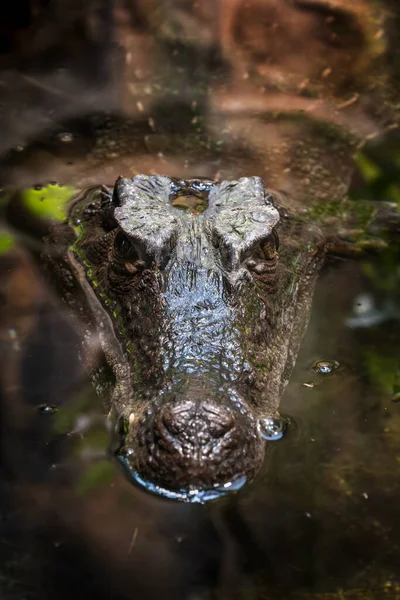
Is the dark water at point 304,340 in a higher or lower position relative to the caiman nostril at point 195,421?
lower

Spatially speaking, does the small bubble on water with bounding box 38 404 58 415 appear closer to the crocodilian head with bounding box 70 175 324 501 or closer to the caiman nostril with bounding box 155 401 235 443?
the crocodilian head with bounding box 70 175 324 501

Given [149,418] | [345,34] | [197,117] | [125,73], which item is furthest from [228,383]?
[345,34]

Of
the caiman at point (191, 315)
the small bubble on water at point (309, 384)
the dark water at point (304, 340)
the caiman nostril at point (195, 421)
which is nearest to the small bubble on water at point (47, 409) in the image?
the dark water at point (304, 340)

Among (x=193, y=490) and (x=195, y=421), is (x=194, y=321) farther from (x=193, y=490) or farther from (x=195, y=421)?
(x=193, y=490)

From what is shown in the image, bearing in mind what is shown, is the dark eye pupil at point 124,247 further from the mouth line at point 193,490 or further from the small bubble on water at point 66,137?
the small bubble on water at point 66,137

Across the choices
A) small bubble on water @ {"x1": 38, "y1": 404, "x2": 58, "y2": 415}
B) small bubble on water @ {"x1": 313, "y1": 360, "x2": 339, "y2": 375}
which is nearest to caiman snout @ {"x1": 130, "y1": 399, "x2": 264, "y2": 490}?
small bubble on water @ {"x1": 38, "y1": 404, "x2": 58, "y2": 415}

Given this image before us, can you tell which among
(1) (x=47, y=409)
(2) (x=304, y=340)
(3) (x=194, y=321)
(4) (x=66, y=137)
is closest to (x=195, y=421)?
Result: (3) (x=194, y=321)
